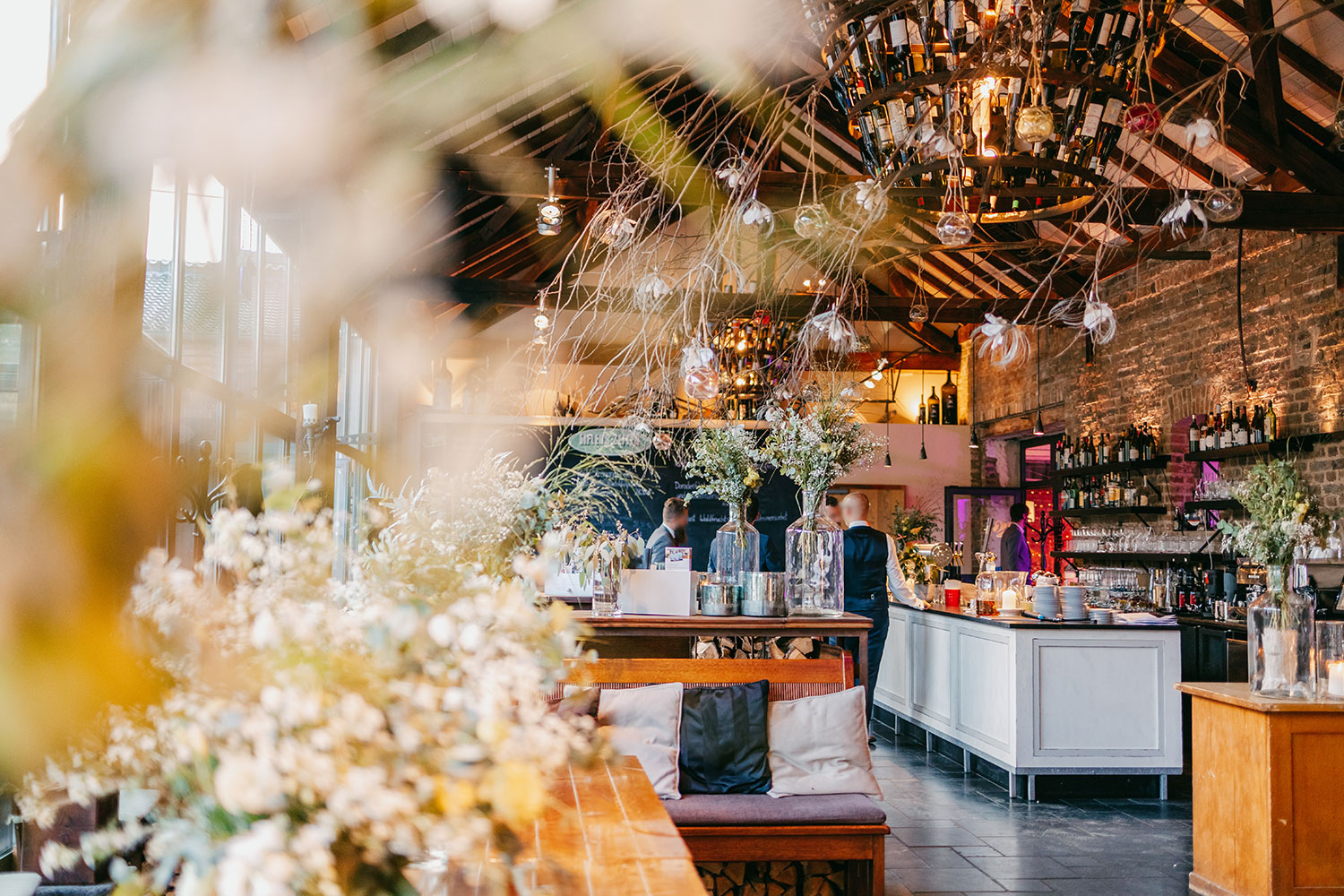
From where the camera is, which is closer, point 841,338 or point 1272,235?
point 841,338

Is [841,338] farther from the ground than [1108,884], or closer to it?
farther from the ground

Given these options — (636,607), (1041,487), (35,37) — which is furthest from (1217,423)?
(35,37)

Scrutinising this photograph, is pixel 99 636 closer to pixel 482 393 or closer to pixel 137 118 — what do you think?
pixel 137 118

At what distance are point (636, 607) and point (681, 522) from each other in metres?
2.51

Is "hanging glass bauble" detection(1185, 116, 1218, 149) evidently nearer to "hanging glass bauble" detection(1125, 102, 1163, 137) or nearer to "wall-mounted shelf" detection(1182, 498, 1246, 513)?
"hanging glass bauble" detection(1125, 102, 1163, 137)

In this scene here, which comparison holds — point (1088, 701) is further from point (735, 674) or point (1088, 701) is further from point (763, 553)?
point (735, 674)

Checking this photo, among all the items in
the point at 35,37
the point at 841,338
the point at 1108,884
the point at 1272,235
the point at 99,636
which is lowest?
the point at 1108,884

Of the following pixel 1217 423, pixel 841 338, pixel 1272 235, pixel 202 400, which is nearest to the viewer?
pixel 841 338

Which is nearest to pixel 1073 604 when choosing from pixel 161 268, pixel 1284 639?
pixel 1284 639

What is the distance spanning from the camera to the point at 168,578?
1261 millimetres

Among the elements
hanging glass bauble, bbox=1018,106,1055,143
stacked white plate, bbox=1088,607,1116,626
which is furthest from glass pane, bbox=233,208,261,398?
stacked white plate, bbox=1088,607,1116,626

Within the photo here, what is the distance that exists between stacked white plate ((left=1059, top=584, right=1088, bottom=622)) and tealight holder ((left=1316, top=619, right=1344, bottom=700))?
1881 millimetres

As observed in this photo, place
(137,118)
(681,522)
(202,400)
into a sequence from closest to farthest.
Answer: (137,118) → (202,400) → (681,522)

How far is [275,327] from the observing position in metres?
5.96
